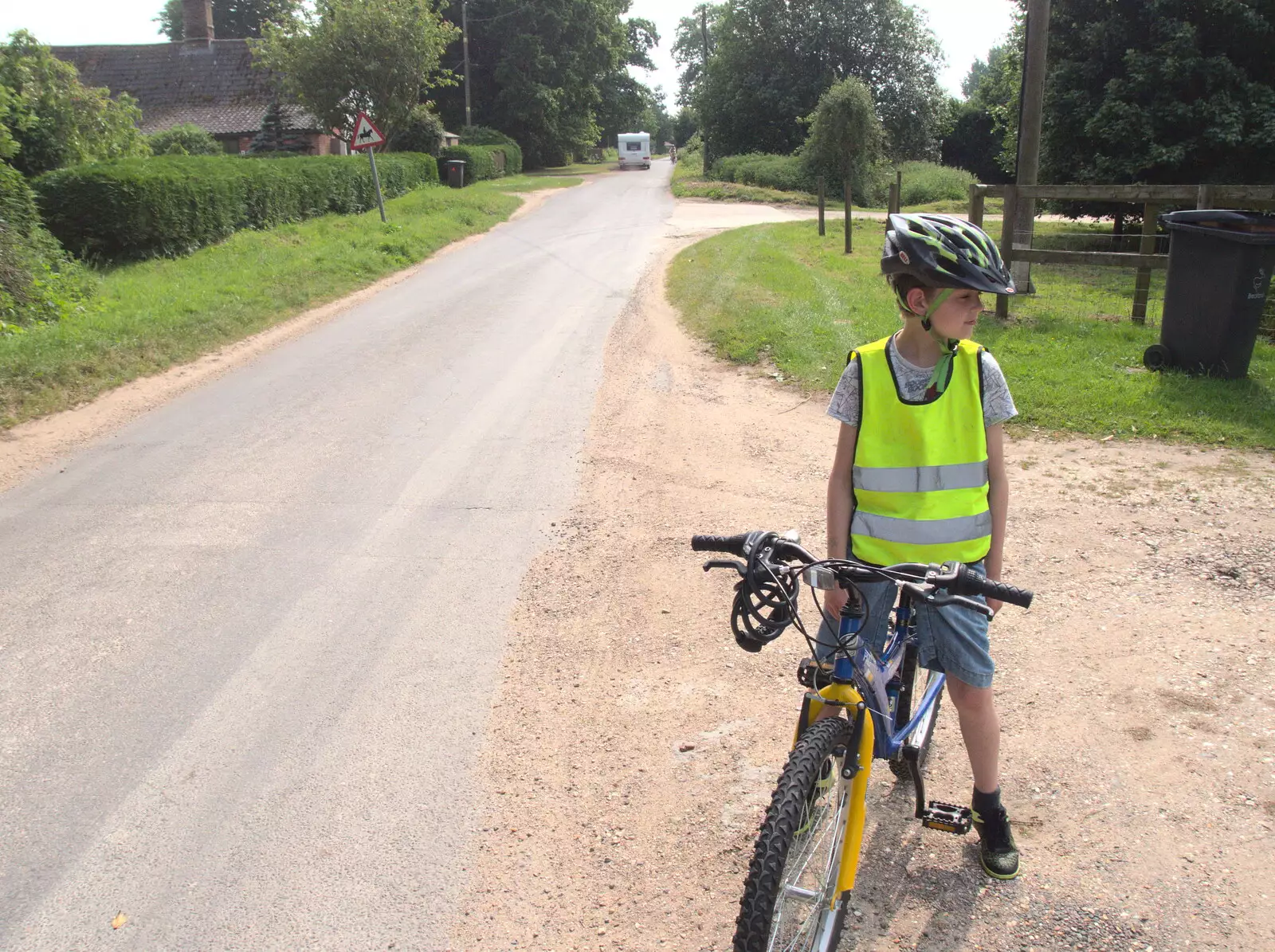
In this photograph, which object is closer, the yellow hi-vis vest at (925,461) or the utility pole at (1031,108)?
the yellow hi-vis vest at (925,461)

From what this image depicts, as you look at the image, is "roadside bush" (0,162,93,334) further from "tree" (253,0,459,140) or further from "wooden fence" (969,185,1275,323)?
"tree" (253,0,459,140)

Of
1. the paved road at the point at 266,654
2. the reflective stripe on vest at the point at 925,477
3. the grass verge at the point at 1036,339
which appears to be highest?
the reflective stripe on vest at the point at 925,477

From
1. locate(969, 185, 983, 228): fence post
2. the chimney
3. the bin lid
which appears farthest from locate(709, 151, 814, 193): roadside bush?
the bin lid

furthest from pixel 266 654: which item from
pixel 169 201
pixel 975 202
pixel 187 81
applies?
pixel 187 81

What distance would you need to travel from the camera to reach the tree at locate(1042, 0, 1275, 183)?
18781mm

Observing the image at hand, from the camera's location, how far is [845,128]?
30.8 meters

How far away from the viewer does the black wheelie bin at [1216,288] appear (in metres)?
8.22

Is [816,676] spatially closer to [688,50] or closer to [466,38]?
[466,38]

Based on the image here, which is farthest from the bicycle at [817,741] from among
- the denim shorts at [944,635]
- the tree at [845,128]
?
the tree at [845,128]

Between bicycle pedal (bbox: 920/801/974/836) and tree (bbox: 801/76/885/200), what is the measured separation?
2839 centimetres

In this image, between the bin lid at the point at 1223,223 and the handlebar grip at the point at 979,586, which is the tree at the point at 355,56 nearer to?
the bin lid at the point at 1223,223

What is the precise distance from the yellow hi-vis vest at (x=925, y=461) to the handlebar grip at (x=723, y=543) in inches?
19.8

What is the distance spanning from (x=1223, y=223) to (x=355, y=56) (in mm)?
25457

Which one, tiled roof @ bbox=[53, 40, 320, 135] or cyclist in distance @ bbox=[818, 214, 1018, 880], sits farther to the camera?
tiled roof @ bbox=[53, 40, 320, 135]
